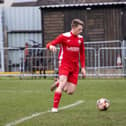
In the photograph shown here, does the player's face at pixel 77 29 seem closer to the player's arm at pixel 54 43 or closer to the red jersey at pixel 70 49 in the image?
the red jersey at pixel 70 49

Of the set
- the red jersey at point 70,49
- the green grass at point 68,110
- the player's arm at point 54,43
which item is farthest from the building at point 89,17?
the player's arm at point 54,43

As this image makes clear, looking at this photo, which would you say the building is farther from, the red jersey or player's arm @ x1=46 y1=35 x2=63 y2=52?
player's arm @ x1=46 y1=35 x2=63 y2=52

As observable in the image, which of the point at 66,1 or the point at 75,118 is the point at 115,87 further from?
the point at 66,1

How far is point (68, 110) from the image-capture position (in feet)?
32.1

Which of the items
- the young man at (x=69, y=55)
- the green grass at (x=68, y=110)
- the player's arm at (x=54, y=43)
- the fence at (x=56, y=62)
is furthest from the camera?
the fence at (x=56, y=62)

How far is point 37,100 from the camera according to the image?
12125 millimetres

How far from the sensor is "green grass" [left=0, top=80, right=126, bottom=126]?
7.97m

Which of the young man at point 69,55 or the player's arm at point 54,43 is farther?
the young man at point 69,55

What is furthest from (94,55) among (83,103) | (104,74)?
(83,103)

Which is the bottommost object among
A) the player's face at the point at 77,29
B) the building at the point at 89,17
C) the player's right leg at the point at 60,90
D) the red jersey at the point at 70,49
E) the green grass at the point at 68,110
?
the green grass at the point at 68,110

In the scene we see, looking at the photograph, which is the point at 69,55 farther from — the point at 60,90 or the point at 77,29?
the point at 60,90

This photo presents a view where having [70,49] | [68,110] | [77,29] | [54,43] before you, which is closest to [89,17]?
[70,49]

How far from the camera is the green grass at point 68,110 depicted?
314 inches

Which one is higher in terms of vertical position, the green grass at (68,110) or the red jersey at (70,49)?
the red jersey at (70,49)
